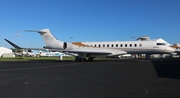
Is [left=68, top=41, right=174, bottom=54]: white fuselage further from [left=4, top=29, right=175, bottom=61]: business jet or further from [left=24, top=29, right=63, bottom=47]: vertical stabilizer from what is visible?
[left=24, top=29, right=63, bottom=47]: vertical stabilizer

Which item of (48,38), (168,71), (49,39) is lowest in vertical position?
(168,71)

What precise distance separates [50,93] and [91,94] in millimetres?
1396

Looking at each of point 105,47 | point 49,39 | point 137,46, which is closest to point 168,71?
point 137,46

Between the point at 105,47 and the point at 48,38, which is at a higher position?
the point at 48,38

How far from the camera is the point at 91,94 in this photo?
6.23 m

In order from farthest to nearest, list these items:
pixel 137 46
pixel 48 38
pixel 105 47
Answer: pixel 48 38, pixel 105 47, pixel 137 46

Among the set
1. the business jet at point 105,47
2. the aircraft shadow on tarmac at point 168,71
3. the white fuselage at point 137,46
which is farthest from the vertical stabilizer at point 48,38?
the aircraft shadow on tarmac at point 168,71

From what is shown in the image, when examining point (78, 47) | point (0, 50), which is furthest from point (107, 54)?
point (0, 50)

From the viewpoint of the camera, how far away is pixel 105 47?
3133 centimetres

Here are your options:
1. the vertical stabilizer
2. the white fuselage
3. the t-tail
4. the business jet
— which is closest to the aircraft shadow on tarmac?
the white fuselage

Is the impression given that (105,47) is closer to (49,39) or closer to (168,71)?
(49,39)

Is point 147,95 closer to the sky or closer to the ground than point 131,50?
closer to the ground

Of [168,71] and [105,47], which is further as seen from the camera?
[105,47]

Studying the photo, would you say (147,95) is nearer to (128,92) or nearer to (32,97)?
(128,92)
